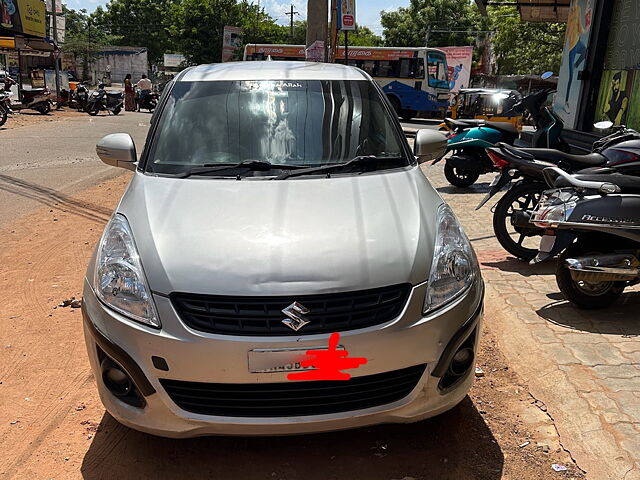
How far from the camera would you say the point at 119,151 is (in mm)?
3518

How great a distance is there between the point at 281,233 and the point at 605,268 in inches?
95.7

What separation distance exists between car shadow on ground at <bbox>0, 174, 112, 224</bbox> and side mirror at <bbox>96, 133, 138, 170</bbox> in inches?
128

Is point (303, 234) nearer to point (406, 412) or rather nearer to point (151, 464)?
point (406, 412)

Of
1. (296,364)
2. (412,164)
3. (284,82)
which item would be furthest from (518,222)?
(296,364)

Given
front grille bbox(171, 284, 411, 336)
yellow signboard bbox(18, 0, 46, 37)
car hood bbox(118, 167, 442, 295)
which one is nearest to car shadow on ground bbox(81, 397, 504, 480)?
front grille bbox(171, 284, 411, 336)

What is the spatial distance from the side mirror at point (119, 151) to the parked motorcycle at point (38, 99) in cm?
1971

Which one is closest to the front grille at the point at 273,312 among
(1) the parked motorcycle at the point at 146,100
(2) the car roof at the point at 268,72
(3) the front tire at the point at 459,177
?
(2) the car roof at the point at 268,72

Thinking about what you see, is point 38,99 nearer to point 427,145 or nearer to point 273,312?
point 427,145

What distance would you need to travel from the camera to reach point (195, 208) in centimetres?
273

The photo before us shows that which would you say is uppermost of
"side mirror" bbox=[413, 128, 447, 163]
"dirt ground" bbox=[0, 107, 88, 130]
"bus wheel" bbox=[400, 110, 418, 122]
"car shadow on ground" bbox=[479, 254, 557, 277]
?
"side mirror" bbox=[413, 128, 447, 163]

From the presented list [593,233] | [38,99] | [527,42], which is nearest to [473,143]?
[593,233]

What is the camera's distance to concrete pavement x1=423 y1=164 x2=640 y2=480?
267 cm

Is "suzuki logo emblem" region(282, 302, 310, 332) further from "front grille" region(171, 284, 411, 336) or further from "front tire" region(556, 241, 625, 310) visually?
"front tire" region(556, 241, 625, 310)

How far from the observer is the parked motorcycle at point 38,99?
68.2 feet
